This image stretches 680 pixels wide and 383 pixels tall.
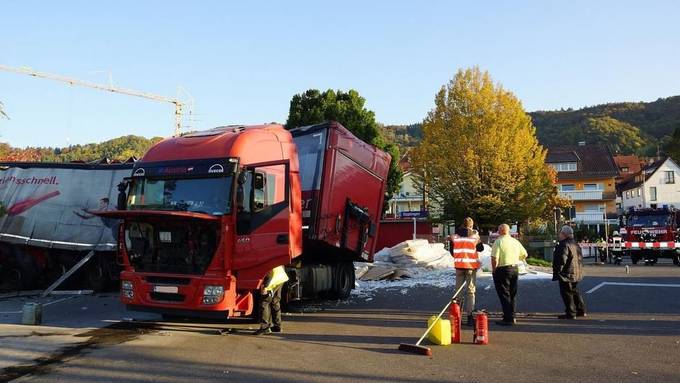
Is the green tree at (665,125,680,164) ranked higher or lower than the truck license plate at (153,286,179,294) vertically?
higher

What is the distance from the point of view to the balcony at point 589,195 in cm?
6950

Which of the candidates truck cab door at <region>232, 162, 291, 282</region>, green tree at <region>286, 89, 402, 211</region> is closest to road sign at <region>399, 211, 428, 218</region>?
green tree at <region>286, 89, 402, 211</region>

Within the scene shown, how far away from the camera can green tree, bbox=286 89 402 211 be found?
3256 centimetres

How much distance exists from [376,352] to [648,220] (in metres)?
24.6

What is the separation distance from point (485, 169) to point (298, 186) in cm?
2799

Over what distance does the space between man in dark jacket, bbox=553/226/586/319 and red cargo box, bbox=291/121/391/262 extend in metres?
4.14

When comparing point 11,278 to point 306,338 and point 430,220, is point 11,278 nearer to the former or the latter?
point 306,338

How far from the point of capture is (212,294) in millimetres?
9023

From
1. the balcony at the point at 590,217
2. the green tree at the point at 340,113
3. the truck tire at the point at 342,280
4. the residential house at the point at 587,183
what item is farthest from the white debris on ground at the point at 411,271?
the residential house at the point at 587,183

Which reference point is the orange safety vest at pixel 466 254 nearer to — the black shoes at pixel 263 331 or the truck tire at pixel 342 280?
the black shoes at pixel 263 331

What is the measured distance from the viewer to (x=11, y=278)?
54.4ft

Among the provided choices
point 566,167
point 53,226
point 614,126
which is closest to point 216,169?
point 53,226

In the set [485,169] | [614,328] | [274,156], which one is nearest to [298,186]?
[274,156]

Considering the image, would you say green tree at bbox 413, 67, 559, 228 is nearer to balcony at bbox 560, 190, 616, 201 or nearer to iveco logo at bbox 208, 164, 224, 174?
iveco logo at bbox 208, 164, 224, 174
